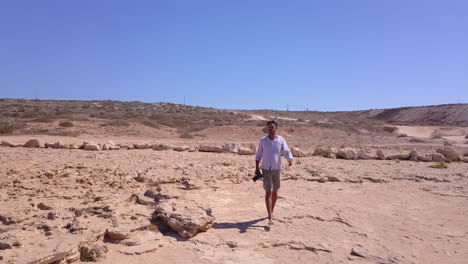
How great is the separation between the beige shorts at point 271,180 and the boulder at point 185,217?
963 millimetres

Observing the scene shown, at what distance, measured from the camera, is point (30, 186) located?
6.57 meters

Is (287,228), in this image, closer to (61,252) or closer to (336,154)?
(61,252)

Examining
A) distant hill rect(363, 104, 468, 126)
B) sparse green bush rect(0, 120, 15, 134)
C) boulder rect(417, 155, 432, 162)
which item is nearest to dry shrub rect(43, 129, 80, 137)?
sparse green bush rect(0, 120, 15, 134)

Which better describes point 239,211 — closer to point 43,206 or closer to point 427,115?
point 43,206

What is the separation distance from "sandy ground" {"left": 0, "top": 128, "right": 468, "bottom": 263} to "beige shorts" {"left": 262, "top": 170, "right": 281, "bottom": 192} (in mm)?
536

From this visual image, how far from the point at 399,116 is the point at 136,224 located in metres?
67.2

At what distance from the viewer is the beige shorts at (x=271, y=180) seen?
5895 mm

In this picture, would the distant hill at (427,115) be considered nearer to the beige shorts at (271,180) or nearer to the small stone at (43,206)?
the beige shorts at (271,180)

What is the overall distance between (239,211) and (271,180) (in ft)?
3.06

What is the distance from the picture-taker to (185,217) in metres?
5.37

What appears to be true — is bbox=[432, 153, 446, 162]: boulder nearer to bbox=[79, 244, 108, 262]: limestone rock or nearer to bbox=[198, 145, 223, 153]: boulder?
bbox=[198, 145, 223, 153]: boulder

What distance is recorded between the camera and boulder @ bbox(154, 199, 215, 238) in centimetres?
525

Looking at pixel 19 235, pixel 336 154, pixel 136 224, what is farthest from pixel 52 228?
pixel 336 154

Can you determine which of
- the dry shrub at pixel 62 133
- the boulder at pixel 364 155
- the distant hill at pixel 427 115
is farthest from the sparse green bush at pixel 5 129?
the distant hill at pixel 427 115
